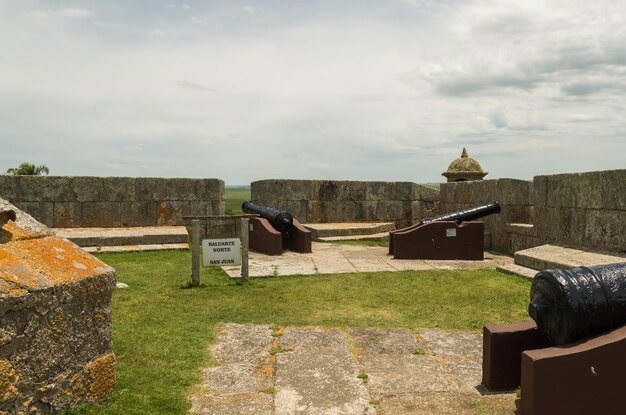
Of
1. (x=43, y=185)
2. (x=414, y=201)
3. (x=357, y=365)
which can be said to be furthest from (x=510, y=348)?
(x=414, y=201)

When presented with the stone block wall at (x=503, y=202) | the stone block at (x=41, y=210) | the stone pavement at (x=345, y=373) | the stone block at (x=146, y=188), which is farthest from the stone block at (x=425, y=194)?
the stone pavement at (x=345, y=373)

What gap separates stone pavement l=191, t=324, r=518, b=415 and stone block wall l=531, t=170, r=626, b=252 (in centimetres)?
454

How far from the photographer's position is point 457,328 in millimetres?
5109

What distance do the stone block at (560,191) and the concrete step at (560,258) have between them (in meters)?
0.93

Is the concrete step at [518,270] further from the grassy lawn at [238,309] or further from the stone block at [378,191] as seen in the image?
the stone block at [378,191]

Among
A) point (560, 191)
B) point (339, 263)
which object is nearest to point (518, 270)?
point (560, 191)

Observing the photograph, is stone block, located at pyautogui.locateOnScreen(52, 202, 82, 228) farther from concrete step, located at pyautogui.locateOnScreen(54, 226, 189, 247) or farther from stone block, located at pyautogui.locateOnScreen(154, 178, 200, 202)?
stone block, located at pyautogui.locateOnScreen(154, 178, 200, 202)

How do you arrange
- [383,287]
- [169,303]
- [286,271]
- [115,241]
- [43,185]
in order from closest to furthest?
[169,303]
[383,287]
[286,271]
[115,241]
[43,185]

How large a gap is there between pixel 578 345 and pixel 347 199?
12.5 m

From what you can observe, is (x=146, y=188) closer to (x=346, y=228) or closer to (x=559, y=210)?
(x=346, y=228)

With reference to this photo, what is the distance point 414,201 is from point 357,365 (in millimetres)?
12618

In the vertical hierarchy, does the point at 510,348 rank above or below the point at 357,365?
above

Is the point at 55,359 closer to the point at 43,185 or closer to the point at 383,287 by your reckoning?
the point at 383,287

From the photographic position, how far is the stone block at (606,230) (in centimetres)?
792
